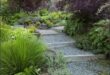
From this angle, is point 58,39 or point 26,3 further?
point 26,3

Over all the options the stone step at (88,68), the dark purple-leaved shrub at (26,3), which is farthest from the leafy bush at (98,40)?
the dark purple-leaved shrub at (26,3)

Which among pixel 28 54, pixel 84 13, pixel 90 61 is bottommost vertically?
pixel 90 61

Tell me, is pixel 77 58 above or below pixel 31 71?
below

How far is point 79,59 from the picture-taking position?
6871 mm

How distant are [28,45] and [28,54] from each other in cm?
20

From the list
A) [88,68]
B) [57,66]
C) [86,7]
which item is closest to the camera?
[57,66]

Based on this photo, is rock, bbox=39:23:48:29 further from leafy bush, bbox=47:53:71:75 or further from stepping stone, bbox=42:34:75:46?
leafy bush, bbox=47:53:71:75

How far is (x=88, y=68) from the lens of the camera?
20.1 feet

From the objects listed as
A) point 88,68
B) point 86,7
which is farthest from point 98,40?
point 86,7

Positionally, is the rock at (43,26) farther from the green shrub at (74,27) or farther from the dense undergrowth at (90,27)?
the green shrub at (74,27)

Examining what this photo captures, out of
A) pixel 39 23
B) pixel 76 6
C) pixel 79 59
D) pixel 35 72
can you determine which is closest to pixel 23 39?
pixel 35 72

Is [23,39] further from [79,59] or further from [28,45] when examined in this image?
[79,59]

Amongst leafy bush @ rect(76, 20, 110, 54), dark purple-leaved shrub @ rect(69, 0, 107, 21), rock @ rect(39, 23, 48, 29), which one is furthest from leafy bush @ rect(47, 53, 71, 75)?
rock @ rect(39, 23, 48, 29)

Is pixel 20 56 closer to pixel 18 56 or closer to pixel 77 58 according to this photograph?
pixel 18 56
